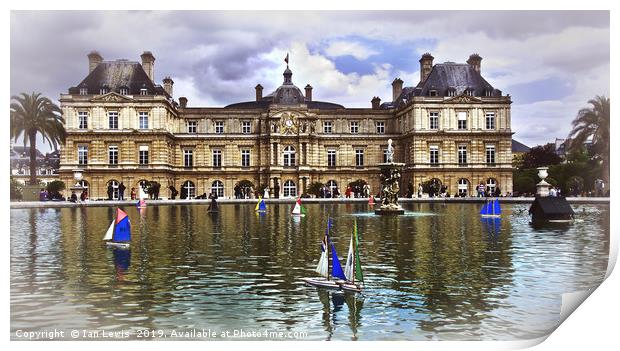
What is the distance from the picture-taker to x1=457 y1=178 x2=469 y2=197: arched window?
7409 centimetres

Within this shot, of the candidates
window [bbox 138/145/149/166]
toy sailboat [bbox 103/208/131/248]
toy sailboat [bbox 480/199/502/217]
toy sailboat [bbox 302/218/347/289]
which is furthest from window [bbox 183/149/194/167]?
toy sailboat [bbox 302/218/347/289]

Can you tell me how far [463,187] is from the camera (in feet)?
245

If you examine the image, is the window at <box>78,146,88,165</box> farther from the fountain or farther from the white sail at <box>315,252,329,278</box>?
the white sail at <box>315,252,329,278</box>

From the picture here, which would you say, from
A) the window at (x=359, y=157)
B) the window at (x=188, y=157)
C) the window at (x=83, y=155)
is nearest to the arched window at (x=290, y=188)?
the window at (x=359, y=157)

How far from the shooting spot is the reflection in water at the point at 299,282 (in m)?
12.6

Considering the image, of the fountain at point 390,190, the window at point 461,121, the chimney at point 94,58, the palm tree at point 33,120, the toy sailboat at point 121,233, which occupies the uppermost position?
the window at point 461,121

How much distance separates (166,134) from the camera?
2904 inches

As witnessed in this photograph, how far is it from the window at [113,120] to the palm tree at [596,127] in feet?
196

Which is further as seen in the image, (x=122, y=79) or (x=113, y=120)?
(x=122, y=79)

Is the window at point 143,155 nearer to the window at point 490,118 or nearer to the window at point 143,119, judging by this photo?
the window at point 143,119

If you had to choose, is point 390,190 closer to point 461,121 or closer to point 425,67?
point 461,121

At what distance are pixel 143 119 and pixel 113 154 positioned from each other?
524 cm

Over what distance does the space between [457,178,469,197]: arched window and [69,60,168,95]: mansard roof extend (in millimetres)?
36307

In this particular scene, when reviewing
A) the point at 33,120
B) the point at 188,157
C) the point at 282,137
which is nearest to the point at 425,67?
the point at 282,137
